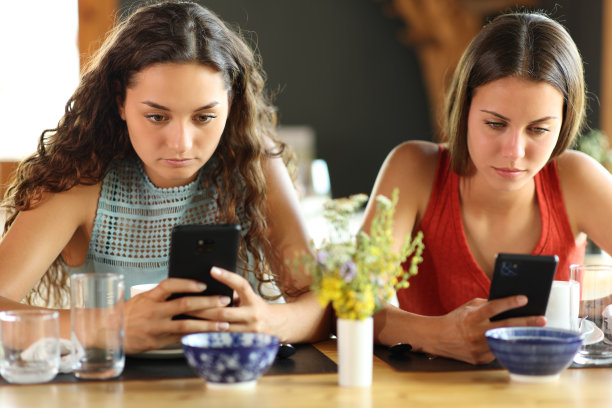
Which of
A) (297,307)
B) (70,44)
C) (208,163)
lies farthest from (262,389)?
(70,44)

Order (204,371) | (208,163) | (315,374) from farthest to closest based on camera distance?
1. (208,163)
2. (315,374)
3. (204,371)

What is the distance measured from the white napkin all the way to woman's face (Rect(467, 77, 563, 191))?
963 millimetres

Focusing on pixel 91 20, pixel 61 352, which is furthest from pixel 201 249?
pixel 91 20

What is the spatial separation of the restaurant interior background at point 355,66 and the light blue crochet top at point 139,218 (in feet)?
12.2

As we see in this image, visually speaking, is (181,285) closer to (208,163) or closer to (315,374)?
(315,374)

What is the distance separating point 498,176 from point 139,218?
869 mm

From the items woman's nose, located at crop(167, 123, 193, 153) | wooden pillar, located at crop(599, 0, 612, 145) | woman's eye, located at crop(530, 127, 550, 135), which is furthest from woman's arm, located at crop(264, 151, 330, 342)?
wooden pillar, located at crop(599, 0, 612, 145)

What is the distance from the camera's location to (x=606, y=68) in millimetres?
4750

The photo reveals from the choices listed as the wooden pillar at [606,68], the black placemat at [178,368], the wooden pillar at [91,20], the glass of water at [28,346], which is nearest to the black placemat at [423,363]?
the black placemat at [178,368]

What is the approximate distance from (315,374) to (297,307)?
0.94 ft

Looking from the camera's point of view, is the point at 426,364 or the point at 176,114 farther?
the point at 176,114

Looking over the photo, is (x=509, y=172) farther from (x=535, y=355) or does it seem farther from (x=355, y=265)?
(x=355, y=265)

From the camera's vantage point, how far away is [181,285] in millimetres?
1410

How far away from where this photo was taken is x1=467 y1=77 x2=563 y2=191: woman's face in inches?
66.2
